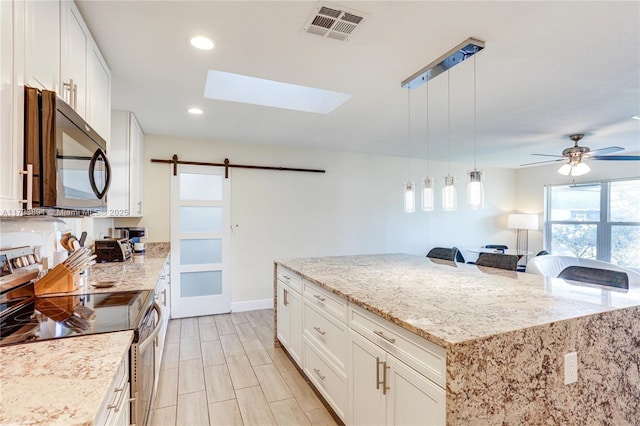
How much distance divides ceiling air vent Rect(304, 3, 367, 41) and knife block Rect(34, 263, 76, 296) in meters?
1.86

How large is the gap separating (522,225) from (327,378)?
19.0ft

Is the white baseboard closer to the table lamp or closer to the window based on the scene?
the table lamp

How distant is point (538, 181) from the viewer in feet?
21.3

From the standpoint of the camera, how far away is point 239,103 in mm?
3012

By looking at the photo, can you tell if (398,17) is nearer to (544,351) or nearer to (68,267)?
(544,351)

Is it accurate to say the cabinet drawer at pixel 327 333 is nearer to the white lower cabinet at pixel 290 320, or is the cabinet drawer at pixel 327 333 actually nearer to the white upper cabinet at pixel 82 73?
the white lower cabinet at pixel 290 320

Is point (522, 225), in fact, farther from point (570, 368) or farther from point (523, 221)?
point (570, 368)

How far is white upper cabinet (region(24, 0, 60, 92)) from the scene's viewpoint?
114 cm

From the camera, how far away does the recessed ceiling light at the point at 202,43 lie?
1893mm

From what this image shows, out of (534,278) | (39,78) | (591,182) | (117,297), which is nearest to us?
(39,78)

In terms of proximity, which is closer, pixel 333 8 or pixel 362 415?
pixel 333 8

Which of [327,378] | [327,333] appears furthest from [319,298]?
[327,378]

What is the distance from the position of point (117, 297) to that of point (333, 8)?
185 centimetres

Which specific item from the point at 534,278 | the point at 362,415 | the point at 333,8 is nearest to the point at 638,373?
the point at 534,278
